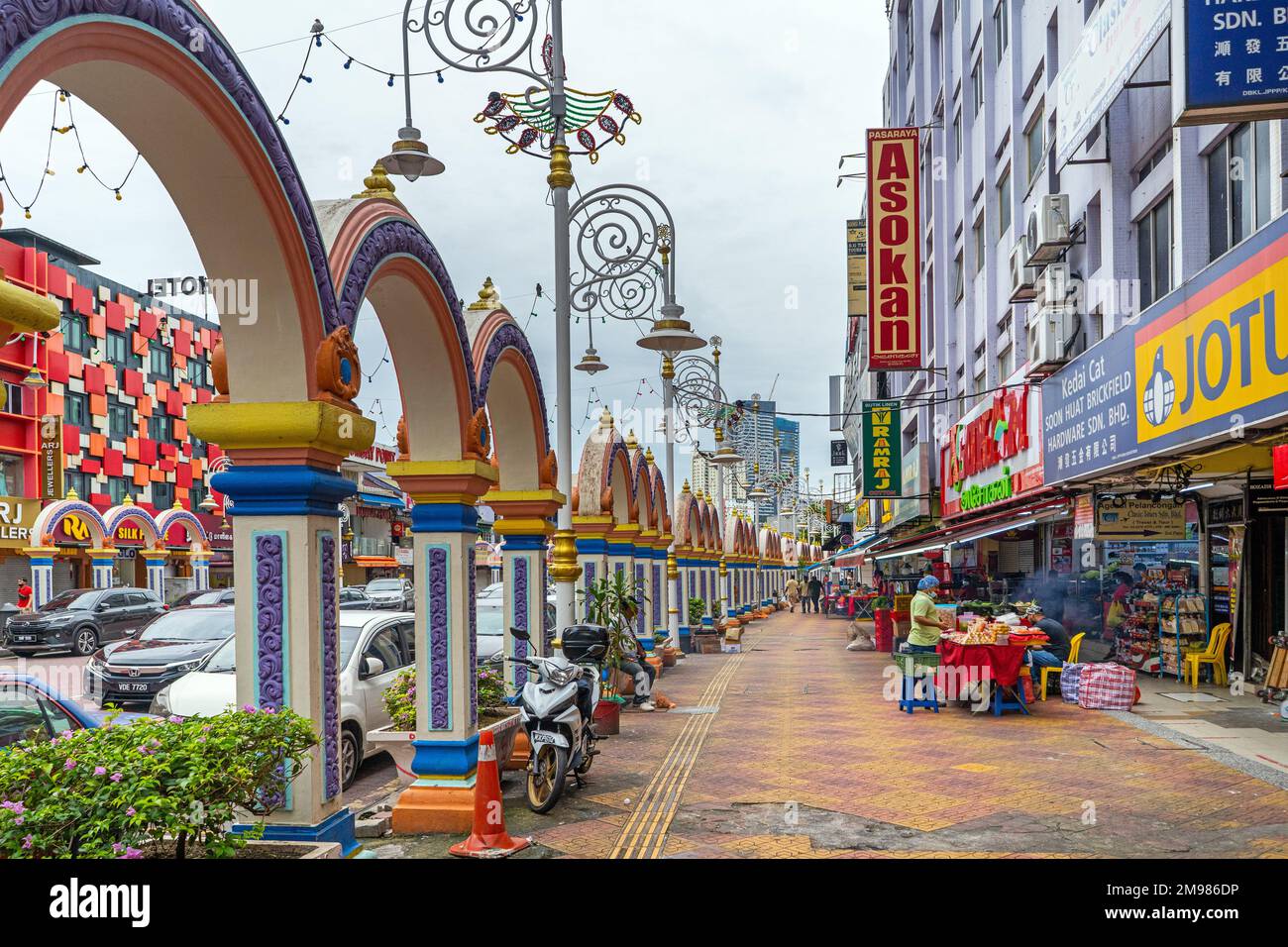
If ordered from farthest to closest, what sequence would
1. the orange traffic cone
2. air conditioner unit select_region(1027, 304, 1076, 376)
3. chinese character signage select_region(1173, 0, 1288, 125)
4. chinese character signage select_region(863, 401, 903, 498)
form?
chinese character signage select_region(863, 401, 903, 498) < air conditioner unit select_region(1027, 304, 1076, 376) < chinese character signage select_region(1173, 0, 1288, 125) < the orange traffic cone

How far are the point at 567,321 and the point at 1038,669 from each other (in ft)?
27.9

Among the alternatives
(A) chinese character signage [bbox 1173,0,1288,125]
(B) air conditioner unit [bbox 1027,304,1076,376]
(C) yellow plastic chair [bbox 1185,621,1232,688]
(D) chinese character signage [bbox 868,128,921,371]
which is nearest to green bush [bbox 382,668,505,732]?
(A) chinese character signage [bbox 1173,0,1288,125]

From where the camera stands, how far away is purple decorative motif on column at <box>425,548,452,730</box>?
9062mm

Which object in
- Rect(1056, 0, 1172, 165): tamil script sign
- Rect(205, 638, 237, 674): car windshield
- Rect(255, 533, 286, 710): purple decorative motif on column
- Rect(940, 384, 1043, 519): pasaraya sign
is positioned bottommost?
Rect(205, 638, 237, 674): car windshield

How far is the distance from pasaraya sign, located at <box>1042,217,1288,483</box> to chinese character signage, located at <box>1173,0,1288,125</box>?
1.04 m

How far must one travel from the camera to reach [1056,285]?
53.0 ft

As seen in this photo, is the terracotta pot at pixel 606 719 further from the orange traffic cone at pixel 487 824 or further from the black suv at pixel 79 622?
the black suv at pixel 79 622

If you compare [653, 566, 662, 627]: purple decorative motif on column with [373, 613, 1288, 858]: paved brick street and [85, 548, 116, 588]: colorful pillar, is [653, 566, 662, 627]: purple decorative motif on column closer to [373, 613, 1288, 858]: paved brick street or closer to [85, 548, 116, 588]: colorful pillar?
[373, 613, 1288, 858]: paved brick street

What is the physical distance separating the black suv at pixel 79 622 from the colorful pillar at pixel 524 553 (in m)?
16.5

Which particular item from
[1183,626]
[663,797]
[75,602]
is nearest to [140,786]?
[663,797]
